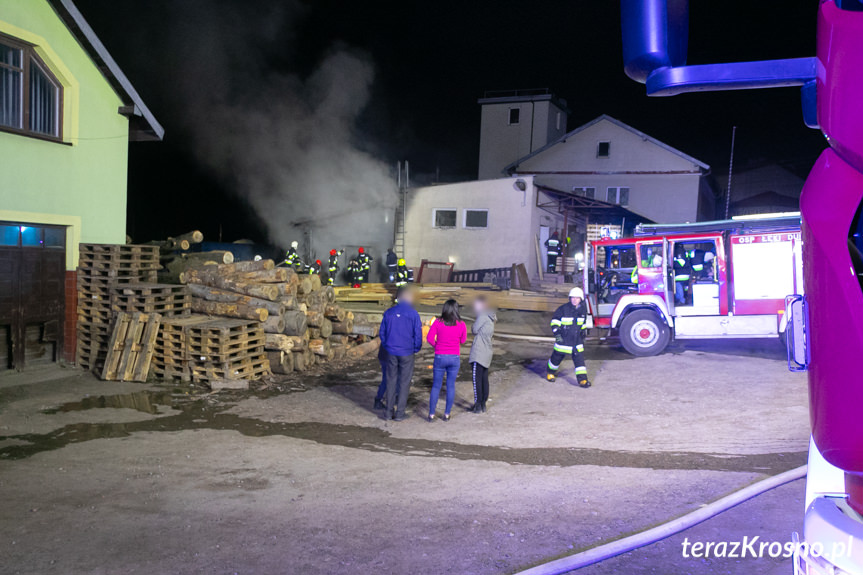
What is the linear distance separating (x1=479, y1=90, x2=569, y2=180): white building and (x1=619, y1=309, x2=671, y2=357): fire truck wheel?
24.8 meters

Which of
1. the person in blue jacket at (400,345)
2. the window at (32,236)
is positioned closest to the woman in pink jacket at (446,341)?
the person in blue jacket at (400,345)

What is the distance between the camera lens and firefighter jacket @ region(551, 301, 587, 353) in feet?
33.5

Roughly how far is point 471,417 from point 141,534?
4.67 metres

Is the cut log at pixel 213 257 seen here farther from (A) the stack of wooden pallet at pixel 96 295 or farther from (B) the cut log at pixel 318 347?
(B) the cut log at pixel 318 347

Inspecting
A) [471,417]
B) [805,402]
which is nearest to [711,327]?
[805,402]

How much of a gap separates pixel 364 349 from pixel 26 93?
7.10m

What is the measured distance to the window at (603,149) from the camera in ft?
107

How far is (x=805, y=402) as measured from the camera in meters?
9.09

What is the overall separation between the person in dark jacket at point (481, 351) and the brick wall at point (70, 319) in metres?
7.05

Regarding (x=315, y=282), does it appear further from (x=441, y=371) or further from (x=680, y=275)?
(x=680, y=275)

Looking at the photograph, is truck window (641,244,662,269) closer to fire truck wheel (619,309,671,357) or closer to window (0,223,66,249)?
fire truck wheel (619,309,671,357)

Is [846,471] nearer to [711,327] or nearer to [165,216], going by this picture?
[711,327]

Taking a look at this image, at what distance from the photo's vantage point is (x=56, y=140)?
10891 mm

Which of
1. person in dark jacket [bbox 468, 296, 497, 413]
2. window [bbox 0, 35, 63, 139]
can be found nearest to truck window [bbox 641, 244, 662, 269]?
person in dark jacket [bbox 468, 296, 497, 413]
